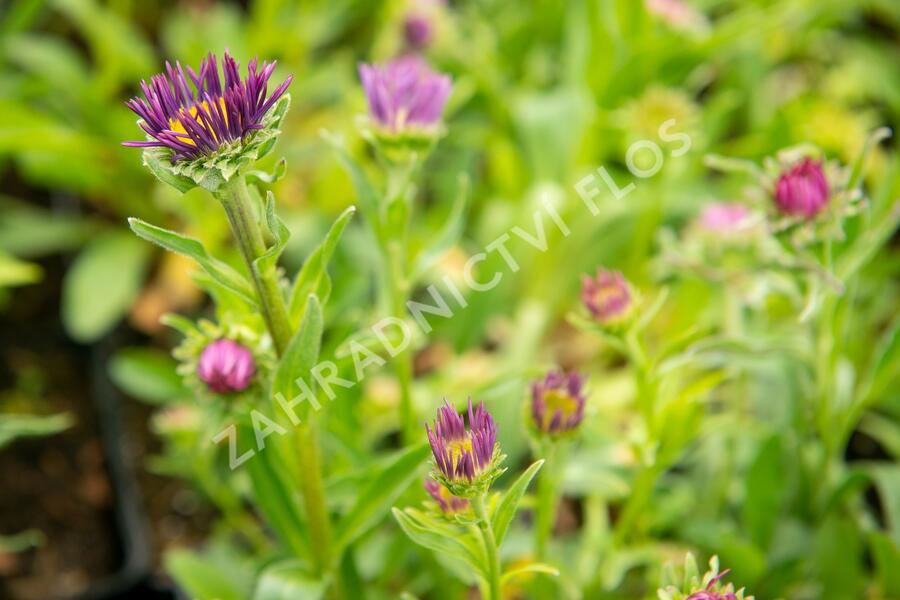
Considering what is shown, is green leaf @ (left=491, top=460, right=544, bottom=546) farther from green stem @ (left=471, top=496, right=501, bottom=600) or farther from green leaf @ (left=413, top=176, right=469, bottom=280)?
green leaf @ (left=413, top=176, right=469, bottom=280)

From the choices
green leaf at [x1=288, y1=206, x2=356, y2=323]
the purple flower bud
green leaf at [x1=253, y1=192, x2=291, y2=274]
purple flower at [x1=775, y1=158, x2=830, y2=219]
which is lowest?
purple flower at [x1=775, y1=158, x2=830, y2=219]

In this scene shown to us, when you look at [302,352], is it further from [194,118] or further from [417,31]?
[417,31]

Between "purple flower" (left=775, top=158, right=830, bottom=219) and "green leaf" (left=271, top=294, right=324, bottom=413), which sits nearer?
"green leaf" (left=271, top=294, right=324, bottom=413)

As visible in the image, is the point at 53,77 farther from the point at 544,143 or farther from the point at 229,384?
the point at 229,384

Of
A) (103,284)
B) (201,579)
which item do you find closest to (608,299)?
(201,579)

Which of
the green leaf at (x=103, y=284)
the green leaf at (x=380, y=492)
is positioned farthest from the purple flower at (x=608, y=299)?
the green leaf at (x=103, y=284)

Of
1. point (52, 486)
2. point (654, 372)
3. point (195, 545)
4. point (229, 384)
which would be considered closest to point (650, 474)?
point (654, 372)

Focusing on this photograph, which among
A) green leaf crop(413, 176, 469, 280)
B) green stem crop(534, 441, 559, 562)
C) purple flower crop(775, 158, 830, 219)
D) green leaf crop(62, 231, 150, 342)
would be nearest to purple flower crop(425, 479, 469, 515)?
green stem crop(534, 441, 559, 562)

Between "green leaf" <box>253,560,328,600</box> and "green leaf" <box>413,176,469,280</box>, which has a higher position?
"green leaf" <box>413,176,469,280</box>
